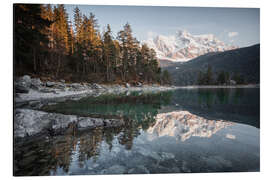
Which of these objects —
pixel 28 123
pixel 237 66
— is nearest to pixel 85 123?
pixel 28 123

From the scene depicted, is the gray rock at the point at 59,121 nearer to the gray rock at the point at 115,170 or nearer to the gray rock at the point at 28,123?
the gray rock at the point at 28,123

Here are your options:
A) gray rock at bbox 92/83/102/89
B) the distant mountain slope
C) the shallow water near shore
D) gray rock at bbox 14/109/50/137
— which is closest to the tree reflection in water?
the shallow water near shore

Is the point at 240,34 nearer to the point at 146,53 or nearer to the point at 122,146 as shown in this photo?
the point at 122,146

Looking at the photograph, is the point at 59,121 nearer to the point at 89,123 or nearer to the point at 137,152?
the point at 89,123

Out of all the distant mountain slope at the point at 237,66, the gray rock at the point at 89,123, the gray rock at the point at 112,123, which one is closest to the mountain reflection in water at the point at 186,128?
the gray rock at the point at 112,123

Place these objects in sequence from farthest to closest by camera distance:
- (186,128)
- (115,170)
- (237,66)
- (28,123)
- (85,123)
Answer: (237,66) → (186,128) → (85,123) → (28,123) → (115,170)

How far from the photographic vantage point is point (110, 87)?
2727 centimetres

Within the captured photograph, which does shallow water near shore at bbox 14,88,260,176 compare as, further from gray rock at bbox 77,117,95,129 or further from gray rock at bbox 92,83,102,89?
gray rock at bbox 92,83,102,89

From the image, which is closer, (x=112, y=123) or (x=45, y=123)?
(x=45, y=123)

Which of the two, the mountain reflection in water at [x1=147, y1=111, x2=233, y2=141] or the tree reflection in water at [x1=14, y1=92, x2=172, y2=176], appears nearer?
the tree reflection in water at [x1=14, y1=92, x2=172, y2=176]

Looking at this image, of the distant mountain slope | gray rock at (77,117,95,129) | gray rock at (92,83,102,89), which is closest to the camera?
the distant mountain slope

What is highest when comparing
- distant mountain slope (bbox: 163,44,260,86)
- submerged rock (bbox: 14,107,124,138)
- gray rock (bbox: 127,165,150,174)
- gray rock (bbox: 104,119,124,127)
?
distant mountain slope (bbox: 163,44,260,86)

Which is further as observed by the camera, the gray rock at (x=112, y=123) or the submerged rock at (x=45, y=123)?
the gray rock at (x=112, y=123)
